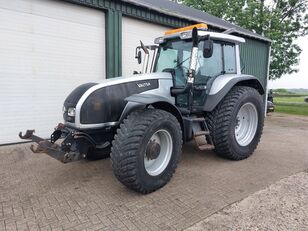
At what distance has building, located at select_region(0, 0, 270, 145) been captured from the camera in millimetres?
5703

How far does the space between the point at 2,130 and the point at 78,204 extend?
12.4ft

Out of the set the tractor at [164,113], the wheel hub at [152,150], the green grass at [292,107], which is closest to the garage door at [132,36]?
the tractor at [164,113]

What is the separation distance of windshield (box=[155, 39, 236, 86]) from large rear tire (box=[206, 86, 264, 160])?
503mm

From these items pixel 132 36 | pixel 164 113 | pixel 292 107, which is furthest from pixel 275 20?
pixel 164 113

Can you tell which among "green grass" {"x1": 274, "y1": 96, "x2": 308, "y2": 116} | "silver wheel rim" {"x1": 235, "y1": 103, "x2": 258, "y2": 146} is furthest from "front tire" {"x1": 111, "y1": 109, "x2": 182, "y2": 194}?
"green grass" {"x1": 274, "y1": 96, "x2": 308, "y2": 116}

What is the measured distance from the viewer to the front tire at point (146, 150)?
3033mm

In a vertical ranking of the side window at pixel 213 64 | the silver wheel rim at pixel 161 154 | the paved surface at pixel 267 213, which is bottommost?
the paved surface at pixel 267 213

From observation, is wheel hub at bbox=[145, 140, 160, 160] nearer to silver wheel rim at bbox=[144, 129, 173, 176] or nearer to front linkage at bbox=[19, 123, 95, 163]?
silver wheel rim at bbox=[144, 129, 173, 176]

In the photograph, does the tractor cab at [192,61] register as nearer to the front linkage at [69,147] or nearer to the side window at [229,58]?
the side window at [229,58]

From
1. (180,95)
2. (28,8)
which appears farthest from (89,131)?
(28,8)

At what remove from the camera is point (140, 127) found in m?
3.14

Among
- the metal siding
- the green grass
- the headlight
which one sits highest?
the metal siding

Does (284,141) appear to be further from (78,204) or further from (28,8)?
(28,8)

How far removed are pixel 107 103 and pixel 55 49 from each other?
3572 mm
